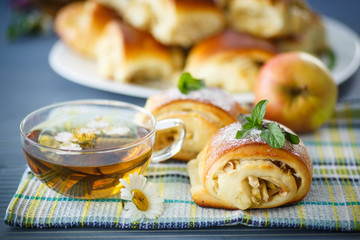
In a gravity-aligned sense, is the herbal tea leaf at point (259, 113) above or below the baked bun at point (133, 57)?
above

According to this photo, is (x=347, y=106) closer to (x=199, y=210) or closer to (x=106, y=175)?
(x=199, y=210)

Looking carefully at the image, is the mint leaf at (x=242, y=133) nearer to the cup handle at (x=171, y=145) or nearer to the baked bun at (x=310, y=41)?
the cup handle at (x=171, y=145)

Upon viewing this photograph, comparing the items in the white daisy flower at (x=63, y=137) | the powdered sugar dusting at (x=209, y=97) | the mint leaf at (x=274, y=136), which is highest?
the mint leaf at (x=274, y=136)

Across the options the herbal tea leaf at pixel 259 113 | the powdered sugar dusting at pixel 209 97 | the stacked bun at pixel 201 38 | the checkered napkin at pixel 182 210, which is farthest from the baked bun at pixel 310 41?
the herbal tea leaf at pixel 259 113

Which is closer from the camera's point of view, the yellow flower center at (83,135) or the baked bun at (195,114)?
the yellow flower center at (83,135)

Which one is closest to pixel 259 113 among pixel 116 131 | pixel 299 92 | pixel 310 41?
pixel 116 131

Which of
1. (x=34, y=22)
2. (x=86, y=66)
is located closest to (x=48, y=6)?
(x=34, y=22)

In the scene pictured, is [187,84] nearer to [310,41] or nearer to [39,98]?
A: [39,98]
